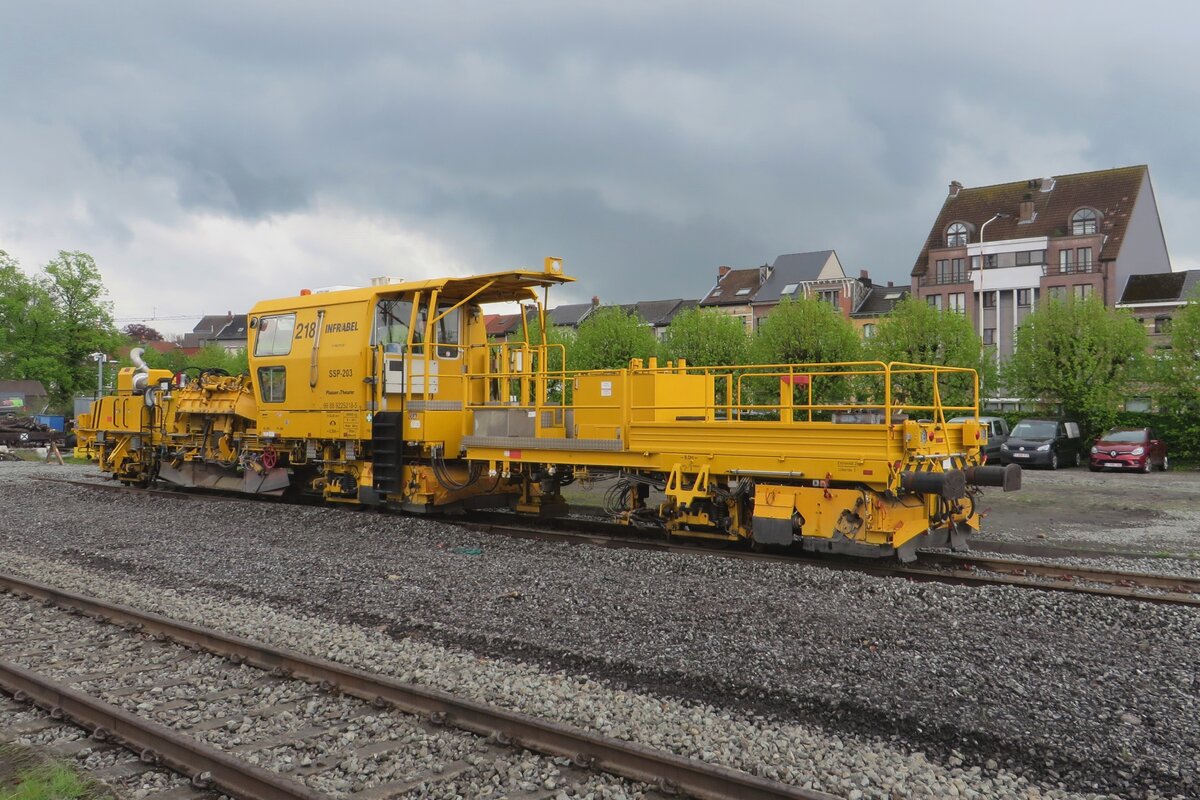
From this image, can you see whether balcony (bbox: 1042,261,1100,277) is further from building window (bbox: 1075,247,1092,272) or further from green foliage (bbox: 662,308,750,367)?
green foliage (bbox: 662,308,750,367)

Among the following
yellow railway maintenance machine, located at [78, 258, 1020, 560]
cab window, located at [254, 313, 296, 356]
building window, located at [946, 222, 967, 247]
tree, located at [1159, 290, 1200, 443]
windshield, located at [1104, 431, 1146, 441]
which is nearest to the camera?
yellow railway maintenance machine, located at [78, 258, 1020, 560]

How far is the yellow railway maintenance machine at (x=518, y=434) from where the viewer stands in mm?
9031

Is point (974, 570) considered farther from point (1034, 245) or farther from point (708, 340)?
point (1034, 245)

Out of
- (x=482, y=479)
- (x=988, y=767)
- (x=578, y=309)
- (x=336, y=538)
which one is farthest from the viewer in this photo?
(x=578, y=309)

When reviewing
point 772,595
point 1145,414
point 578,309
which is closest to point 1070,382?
point 1145,414

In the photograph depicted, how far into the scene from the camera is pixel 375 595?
320 inches

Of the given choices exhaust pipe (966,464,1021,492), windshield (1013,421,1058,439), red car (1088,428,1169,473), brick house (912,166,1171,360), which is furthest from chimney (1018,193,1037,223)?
exhaust pipe (966,464,1021,492)

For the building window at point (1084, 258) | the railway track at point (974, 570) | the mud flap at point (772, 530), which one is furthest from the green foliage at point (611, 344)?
the mud flap at point (772, 530)

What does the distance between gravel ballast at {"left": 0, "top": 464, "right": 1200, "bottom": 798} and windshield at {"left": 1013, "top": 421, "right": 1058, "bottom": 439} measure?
22.2 meters

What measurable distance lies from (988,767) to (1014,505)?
1314cm

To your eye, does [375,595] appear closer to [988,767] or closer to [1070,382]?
[988,767]

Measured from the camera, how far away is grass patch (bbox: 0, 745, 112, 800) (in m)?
4.09

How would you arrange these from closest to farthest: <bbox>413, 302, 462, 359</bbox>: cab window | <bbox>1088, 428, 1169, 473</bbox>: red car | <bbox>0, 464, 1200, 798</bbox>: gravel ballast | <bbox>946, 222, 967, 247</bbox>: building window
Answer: <bbox>0, 464, 1200, 798</bbox>: gravel ballast → <bbox>413, 302, 462, 359</bbox>: cab window → <bbox>1088, 428, 1169, 473</bbox>: red car → <bbox>946, 222, 967, 247</bbox>: building window

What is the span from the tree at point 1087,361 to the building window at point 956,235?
21808mm
